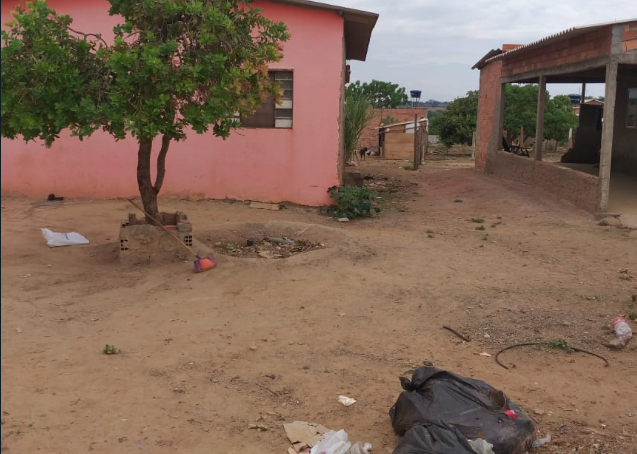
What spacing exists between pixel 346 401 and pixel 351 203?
6.44m

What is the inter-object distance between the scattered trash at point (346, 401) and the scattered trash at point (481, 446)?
107cm

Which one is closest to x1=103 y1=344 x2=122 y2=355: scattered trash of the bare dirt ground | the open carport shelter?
the bare dirt ground

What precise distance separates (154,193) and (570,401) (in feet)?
16.1

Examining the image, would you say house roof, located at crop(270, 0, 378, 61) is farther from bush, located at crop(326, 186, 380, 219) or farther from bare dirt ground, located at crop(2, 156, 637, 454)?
bare dirt ground, located at crop(2, 156, 637, 454)

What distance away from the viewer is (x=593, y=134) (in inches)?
679

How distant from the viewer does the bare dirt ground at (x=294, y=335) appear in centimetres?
364

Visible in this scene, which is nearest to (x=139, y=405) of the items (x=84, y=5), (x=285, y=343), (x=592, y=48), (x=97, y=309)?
(x=285, y=343)

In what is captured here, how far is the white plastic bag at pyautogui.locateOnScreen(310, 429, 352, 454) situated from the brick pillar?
1417 cm

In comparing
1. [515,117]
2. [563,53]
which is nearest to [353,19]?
[563,53]

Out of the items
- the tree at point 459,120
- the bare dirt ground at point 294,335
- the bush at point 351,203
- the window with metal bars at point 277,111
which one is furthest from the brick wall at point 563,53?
the tree at point 459,120

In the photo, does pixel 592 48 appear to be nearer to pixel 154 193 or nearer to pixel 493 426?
pixel 154 193

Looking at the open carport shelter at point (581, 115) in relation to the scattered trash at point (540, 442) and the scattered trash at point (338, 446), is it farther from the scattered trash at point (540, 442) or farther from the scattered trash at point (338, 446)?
the scattered trash at point (338, 446)

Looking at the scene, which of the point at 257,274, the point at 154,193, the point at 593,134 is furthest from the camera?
the point at 593,134

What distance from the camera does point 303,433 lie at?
11.7ft
